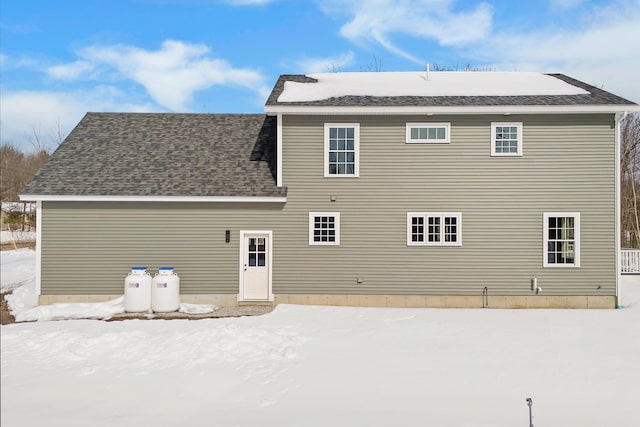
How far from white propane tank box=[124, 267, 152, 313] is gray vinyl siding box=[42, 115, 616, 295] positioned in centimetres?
75

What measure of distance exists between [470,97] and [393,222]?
424 centimetres

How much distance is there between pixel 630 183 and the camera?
99.6 ft

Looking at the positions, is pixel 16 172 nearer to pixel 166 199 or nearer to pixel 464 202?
pixel 166 199

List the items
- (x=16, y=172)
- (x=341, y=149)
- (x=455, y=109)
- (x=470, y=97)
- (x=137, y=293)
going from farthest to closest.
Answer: (x=16, y=172) < (x=470, y=97) < (x=341, y=149) < (x=455, y=109) < (x=137, y=293)

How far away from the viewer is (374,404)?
21.2 feet

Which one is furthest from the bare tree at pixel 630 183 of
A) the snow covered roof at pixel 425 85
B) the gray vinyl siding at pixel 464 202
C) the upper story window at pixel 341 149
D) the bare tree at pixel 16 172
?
the bare tree at pixel 16 172

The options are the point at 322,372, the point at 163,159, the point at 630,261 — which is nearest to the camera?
the point at 322,372

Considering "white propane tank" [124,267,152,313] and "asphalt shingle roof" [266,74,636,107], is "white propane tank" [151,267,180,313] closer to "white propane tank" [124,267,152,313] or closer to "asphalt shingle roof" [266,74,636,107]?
"white propane tank" [124,267,152,313]

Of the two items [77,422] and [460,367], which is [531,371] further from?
[77,422]

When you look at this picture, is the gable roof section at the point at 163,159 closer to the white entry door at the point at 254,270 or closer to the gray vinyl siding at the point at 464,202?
the white entry door at the point at 254,270

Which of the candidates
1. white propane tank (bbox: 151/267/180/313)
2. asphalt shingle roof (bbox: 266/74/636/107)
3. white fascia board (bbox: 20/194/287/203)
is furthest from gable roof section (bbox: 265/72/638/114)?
white propane tank (bbox: 151/267/180/313)

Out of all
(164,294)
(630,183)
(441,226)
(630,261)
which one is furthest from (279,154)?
(630,183)

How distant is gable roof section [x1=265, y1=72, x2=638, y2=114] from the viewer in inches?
488

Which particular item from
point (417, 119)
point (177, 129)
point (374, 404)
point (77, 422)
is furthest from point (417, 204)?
point (77, 422)
